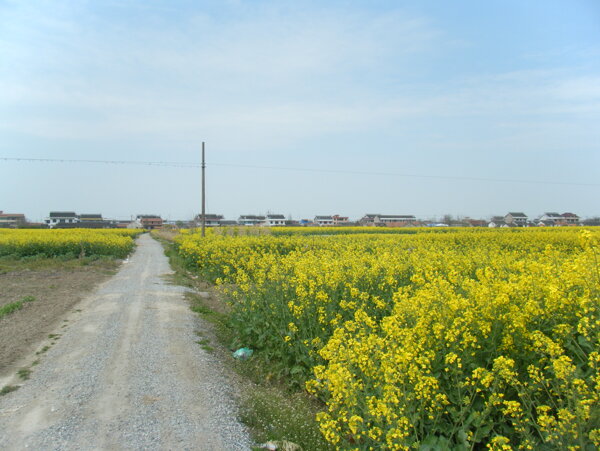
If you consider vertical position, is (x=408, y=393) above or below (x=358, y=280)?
below

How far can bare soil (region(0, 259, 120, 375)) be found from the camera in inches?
350

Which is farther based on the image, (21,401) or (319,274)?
(319,274)

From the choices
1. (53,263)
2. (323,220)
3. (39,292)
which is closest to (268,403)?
(39,292)

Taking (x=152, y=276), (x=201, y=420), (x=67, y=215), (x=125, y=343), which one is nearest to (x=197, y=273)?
(x=152, y=276)

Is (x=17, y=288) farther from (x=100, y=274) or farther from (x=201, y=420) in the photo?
(x=201, y=420)

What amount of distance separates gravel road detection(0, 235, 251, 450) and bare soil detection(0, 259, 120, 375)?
1.96 ft

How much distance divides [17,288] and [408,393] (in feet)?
50.7

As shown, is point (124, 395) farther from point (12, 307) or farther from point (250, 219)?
point (250, 219)

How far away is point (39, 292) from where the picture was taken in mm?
14266

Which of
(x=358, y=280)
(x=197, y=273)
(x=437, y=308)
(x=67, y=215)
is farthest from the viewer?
(x=67, y=215)

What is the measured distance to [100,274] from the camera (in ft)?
64.1

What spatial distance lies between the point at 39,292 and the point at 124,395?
9.94 meters

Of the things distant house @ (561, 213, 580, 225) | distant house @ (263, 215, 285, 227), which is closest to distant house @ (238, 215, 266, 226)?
distant house @ (263, 215, 285, 227)

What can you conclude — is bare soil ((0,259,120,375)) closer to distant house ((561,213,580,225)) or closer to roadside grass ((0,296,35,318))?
roadside grass ((0,296,35,318))
